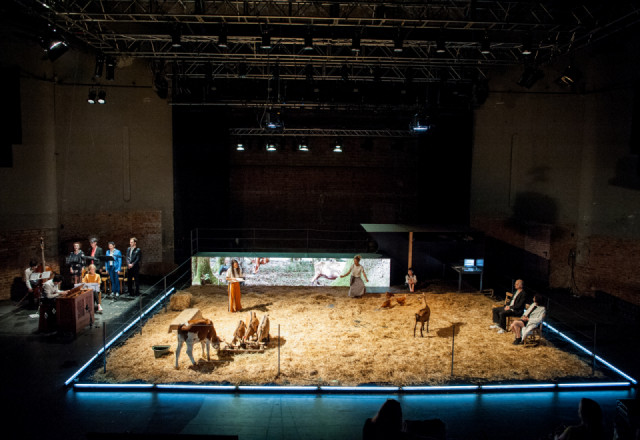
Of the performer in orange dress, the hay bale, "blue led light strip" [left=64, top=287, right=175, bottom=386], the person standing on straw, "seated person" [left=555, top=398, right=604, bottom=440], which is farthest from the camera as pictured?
the person standing on straw

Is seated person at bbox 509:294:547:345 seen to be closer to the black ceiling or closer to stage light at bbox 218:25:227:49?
the black ceiling

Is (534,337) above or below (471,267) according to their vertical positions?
below

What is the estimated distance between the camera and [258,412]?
5.78m

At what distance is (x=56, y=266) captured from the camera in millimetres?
12641

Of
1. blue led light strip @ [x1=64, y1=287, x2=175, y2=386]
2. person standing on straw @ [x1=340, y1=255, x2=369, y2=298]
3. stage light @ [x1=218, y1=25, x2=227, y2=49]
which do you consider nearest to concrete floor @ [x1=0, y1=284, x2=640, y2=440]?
blue led light strip @ [x1=64, y1=287, x2=175, y2=386]

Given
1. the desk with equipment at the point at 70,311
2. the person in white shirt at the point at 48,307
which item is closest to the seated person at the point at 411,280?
the desk with equipment at the point at 70,311

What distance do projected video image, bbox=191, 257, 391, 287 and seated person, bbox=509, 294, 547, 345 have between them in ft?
14.5

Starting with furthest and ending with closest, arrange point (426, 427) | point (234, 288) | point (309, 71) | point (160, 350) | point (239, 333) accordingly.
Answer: point (309, 71) < point (234, 288) < point (239, 333) < point (160, 350) < point (426, 427)

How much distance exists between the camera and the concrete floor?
5.41m

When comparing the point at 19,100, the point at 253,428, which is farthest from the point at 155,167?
the point at 253,428

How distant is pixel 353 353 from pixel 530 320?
354 centimetres

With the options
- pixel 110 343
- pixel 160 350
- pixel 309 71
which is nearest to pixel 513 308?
pixel 160 350

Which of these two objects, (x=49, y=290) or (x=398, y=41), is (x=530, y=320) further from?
(x=49, y=290)

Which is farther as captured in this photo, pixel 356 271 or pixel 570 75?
pixel 356 271
